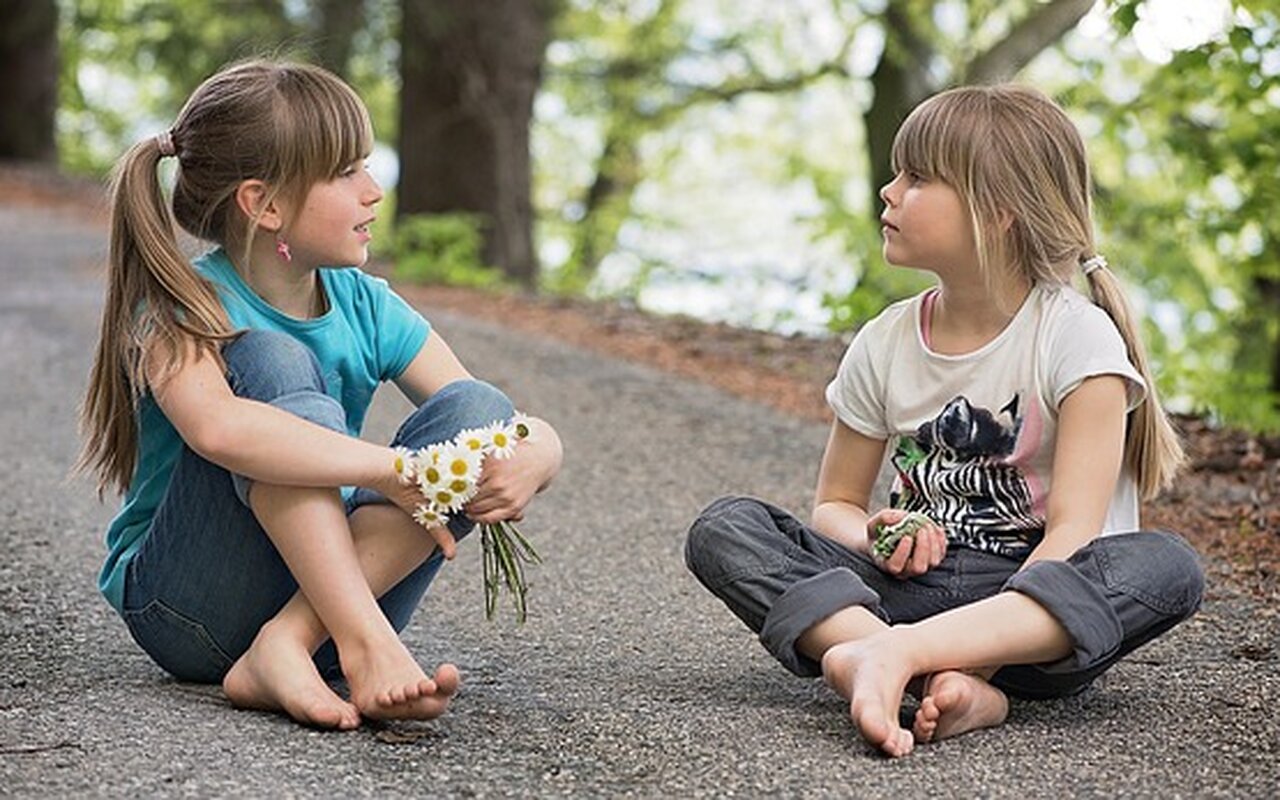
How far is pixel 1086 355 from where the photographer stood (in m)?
2.86

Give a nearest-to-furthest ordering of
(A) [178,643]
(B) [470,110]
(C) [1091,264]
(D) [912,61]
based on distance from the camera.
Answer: (A) [178,643] → (C) [1091,264] → (B) [470,110] → (D) [912,61]

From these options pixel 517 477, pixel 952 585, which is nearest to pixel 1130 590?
pixel 952 585

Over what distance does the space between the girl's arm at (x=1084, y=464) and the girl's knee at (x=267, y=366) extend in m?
1.17

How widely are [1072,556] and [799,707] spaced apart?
1.60ft

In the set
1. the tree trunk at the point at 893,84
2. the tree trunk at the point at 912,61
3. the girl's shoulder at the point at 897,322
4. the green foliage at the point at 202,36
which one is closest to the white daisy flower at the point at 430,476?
the girl's shoulder at the point at 897,322

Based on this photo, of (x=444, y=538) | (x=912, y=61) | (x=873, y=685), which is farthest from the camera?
(x=912, y=61)

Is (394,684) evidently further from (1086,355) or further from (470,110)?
(470,110)

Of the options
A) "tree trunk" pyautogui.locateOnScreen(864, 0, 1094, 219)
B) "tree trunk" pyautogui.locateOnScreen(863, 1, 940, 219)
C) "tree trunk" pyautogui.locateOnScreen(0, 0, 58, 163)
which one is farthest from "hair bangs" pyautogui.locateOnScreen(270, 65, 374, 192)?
"tree trunk" pyautogui.locateOnScreen(0, 0, 58, 163)

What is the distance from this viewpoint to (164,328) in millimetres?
2727

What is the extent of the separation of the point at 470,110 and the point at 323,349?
8143 mm

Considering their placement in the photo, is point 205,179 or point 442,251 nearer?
point 205,179

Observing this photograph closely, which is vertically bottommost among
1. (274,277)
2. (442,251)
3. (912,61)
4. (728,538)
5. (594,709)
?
(442,251)

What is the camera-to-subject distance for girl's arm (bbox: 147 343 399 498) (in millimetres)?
2586

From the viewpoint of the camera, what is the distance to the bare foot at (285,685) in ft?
8.61
